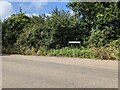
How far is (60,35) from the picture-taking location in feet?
80.2

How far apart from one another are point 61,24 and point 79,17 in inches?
66.4

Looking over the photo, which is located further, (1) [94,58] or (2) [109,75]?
(1) [94,58]

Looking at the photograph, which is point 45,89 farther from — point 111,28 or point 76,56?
point 111,28

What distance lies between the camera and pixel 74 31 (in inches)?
958

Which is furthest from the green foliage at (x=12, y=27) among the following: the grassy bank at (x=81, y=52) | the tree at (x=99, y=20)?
the tree at (x=99, y=20)

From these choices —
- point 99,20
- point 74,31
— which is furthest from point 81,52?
point 74,31

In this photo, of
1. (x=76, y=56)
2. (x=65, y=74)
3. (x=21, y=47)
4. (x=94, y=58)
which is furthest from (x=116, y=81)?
(x=21, y=47)

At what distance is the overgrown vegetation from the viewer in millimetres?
22531

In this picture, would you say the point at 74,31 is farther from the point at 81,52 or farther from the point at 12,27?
the point at 12,27

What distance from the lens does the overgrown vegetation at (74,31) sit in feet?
73.9

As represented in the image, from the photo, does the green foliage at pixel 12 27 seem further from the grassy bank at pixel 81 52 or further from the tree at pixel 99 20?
the tree at pixel 99 20

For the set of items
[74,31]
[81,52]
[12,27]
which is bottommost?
[81,52]

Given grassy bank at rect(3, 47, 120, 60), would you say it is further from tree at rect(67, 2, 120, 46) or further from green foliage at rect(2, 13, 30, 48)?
green foliage at rect(2, 13, 30, 48)

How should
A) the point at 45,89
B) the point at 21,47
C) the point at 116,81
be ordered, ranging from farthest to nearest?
the point at 21,47 → the point at 116,81 → the point at 45,89
